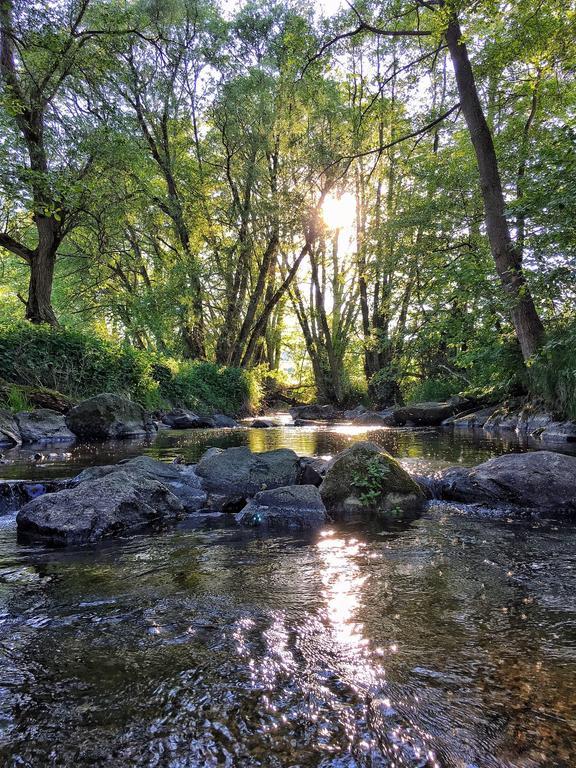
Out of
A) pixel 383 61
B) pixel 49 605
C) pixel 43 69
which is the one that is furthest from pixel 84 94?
pixel 49 605

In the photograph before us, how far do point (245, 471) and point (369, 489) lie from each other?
73.3 inches

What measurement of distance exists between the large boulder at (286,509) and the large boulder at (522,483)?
1.91 m

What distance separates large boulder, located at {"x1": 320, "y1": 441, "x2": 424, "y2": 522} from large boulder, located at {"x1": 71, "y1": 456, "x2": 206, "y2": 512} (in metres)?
1.68

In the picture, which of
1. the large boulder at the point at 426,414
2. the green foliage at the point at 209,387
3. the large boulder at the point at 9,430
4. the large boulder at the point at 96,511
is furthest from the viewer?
the green foliage at the point at 209,387

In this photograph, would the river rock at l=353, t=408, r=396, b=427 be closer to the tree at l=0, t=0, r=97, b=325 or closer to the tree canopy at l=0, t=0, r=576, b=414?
the tree canopy at l=0, t=0, r=576, b=414

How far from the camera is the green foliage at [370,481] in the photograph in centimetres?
557

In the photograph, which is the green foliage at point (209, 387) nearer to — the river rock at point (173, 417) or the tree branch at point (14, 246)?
the river rock at point (173, 417)

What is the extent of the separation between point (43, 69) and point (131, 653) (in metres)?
18.2

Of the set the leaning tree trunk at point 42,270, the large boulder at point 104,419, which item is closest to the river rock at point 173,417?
the large boulder at point 104,419

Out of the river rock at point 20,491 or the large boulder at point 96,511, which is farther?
the river rock at point 20,491

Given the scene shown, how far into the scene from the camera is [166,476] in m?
6.52

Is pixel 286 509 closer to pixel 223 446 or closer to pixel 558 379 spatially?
pixel 223 446

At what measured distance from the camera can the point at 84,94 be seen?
1602 cm

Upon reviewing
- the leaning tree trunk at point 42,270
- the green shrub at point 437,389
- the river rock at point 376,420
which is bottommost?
the river rock at point 376,420
